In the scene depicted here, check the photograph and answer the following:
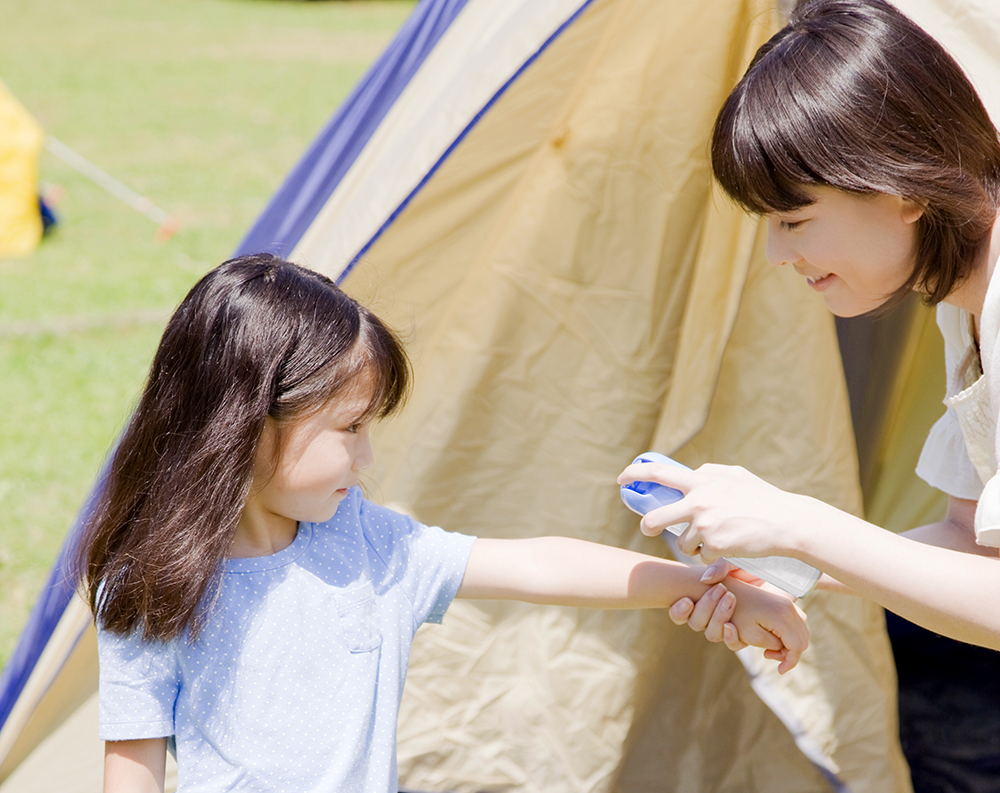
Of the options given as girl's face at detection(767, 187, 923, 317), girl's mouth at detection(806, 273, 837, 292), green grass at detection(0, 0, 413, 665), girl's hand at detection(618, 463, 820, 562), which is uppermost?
girl's face at detection(767, 187, 923, 317)

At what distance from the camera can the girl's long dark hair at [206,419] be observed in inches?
41.6

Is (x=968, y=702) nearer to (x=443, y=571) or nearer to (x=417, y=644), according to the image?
(x=417, y=644)

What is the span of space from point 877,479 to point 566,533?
30.8 inches

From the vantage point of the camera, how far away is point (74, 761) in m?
1.58

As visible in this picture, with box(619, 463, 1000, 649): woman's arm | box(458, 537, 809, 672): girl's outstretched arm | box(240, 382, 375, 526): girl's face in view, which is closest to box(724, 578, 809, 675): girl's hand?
box(458, 537, 809, 672): girl's outstretched arm

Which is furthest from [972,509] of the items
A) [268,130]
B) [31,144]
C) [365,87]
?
[268,130]

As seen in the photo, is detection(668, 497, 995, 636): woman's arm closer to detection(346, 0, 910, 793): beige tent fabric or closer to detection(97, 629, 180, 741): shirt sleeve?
detection(346, 0, 910, 793): beige tent fabric

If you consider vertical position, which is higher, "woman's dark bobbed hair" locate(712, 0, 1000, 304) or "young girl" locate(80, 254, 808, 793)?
"woman's dark bobbed hair" locate(712, 0, 1000, 304)

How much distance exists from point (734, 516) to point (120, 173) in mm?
6070

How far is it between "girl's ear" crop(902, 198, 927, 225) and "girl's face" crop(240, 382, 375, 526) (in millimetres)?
562

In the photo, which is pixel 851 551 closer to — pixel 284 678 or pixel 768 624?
pixel 768 624

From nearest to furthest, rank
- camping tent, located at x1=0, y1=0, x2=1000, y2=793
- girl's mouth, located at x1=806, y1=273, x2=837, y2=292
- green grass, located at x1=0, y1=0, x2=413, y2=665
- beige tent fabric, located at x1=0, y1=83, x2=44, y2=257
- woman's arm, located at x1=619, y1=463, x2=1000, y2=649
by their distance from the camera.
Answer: woman's arm, located at x1=619, y1=463, x2=1000, y2=649 < girl's mouth, located at x1=806, y1=273, x2=837, y2=292 < camping tent, located at x1=0, y1=0, x2=1000, y2=793 < green grass, located at x1=0, y1=0, x2=413, y2=665 < beige tent fabric, located at x1=0, y1=83, x2=44, y2=257

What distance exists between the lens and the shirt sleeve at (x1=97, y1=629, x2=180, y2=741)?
1.04m

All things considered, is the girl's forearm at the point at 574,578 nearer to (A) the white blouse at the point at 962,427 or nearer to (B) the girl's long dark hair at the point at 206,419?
(B) the girl's long dark hair at the point at 206,419
